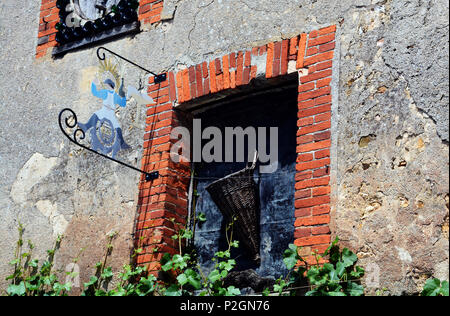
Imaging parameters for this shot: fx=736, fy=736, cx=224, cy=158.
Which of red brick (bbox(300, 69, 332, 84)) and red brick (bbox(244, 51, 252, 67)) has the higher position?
red brick (bbox(244, 51, 252, 67))

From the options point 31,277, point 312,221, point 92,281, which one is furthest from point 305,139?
point 31,277

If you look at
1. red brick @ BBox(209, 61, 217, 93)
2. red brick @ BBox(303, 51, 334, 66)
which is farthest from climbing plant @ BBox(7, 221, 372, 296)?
red brick @ BBox(303, 51, 334, 66)

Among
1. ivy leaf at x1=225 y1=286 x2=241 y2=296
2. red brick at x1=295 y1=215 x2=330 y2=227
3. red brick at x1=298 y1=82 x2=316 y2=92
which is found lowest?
ivy leaf at x1=225 y1=286 x2=241 y2=296

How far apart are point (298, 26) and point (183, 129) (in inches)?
49.2

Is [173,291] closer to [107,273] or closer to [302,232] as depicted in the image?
[107,273]

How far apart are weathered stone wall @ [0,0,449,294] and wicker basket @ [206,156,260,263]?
766 millimetres

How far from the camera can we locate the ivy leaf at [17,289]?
5805 mm

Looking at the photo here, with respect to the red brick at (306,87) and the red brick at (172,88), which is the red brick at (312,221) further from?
the red brick at (172,88)

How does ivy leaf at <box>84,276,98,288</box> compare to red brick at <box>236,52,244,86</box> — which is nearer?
red brick at <box>236,52,244,86</box>

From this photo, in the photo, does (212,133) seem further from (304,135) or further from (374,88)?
(374,88)

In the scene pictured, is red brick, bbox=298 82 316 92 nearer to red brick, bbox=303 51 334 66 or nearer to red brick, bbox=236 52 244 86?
red brick, bbox=303 51 334 66

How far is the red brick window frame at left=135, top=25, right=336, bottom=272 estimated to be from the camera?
16.0 ft

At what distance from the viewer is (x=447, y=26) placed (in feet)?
15.3

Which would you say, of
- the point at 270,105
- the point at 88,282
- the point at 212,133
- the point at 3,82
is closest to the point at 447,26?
the point at 270,105
